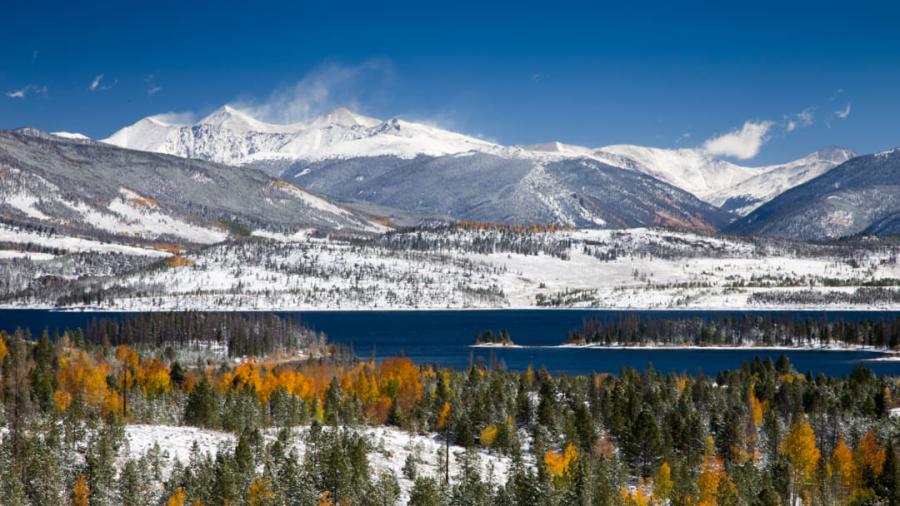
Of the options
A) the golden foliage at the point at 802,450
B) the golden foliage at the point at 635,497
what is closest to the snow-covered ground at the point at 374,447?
the golden foliage at the point at 635,497

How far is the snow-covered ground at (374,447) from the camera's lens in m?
112

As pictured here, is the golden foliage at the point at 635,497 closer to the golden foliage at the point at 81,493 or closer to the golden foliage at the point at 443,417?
the golden foliage at the point at 443,417

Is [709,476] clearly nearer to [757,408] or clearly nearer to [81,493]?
[757,408]

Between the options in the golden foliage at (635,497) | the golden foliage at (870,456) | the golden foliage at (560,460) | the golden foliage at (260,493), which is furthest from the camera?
the golden foliage at (870,456)

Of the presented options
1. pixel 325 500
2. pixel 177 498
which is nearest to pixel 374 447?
pixel 325 500

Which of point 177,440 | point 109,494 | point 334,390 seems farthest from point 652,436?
point 109,494

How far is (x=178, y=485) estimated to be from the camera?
3944 inches

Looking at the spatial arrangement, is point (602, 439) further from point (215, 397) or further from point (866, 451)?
point (215, 397)

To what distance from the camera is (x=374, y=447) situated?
128625 millimetres

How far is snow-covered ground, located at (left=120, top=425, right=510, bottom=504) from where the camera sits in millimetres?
112062

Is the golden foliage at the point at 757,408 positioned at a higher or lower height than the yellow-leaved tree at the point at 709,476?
higher

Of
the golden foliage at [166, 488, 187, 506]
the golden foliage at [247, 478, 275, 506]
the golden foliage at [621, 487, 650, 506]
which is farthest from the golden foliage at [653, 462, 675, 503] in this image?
the golden foliage at [166, 488, 187, 506]

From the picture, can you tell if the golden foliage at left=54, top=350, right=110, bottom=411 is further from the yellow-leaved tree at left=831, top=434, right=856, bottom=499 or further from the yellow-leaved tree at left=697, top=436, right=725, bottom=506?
the yellow-leaved tree at left=831, top=434, right=856, bottom=499

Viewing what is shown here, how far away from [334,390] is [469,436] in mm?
31324
